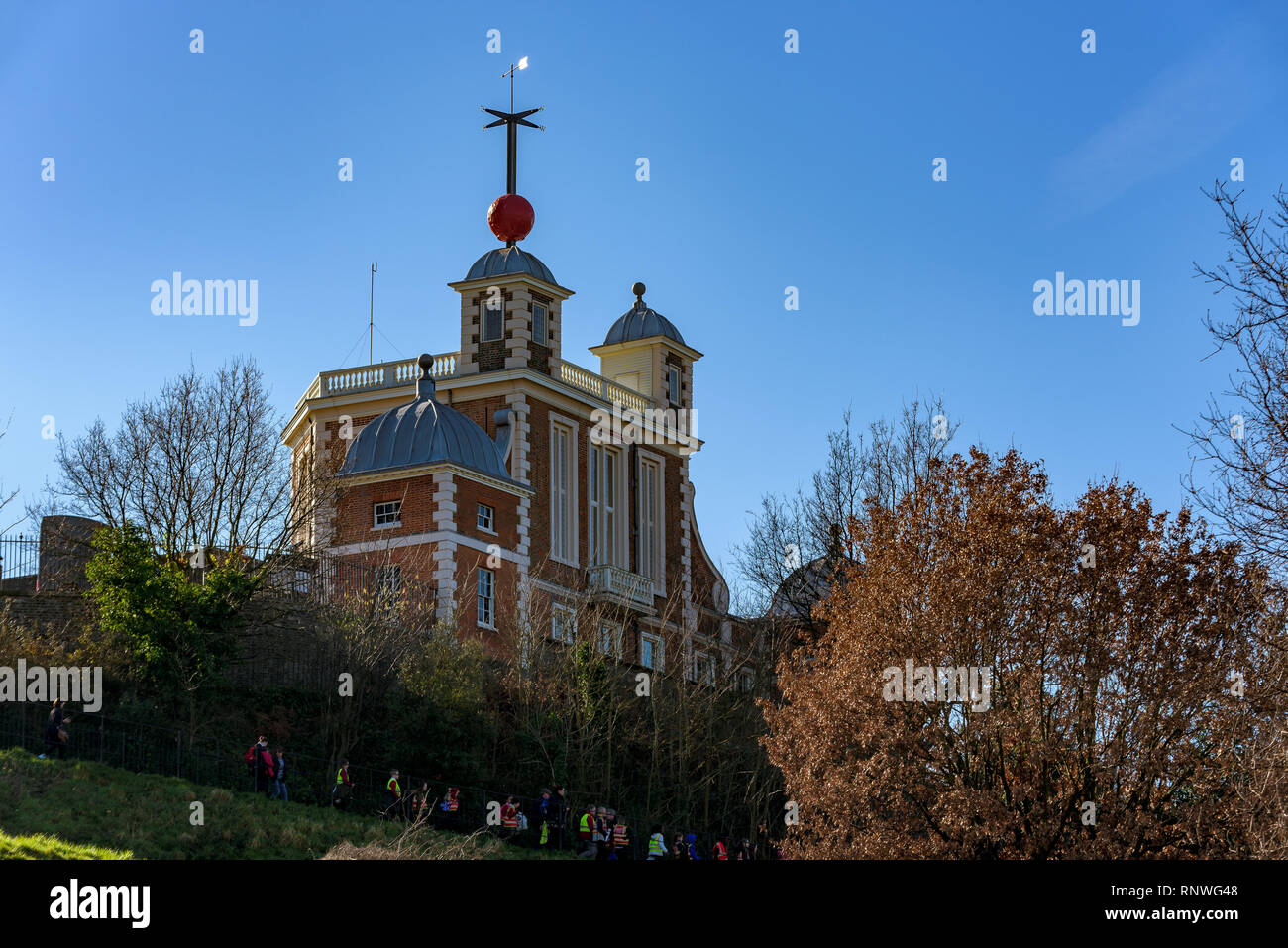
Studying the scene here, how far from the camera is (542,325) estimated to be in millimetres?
57250

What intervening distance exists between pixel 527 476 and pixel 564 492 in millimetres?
2100

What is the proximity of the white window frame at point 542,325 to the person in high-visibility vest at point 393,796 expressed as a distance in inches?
855

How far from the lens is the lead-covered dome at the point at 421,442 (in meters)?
50.7

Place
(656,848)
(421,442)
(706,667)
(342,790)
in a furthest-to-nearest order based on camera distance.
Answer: (706,667), (421,442), (656,848), (342,790)

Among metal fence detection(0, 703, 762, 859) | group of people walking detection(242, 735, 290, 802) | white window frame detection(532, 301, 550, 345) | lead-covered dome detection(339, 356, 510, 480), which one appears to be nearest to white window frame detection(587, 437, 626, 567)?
white window frame detection(532, 301, 550, 345)

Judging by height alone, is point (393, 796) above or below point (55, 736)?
below

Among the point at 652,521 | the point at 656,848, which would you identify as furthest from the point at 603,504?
the point at 656,848

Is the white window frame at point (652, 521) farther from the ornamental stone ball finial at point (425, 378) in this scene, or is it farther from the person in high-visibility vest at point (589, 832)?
the person in high-visibility vest at point (589, 832)

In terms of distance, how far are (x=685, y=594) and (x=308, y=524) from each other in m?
16.9

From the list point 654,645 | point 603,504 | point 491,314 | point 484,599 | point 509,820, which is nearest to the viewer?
point 509,820

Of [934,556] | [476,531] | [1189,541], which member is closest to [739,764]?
[476,531]

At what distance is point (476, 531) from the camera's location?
51094mm

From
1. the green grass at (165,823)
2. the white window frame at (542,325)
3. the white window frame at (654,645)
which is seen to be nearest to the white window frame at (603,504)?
the white window frame at (654,645)

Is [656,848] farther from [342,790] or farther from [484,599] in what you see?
[484,599]
